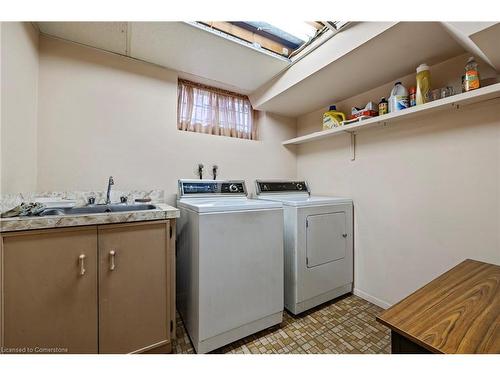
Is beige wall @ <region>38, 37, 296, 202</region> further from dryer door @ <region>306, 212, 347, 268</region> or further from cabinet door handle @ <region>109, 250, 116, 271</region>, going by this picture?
dryer door @ <region>306, 212, 347, 268</region>

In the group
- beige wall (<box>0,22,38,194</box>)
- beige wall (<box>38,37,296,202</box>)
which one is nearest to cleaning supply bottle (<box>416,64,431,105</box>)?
beige wall (<box>38,37,296,202</box>)

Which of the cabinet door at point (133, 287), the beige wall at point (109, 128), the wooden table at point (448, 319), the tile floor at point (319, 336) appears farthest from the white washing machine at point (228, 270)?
the wooden table at point (448, 319)

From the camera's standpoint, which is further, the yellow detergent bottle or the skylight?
the yellow detergent bottle

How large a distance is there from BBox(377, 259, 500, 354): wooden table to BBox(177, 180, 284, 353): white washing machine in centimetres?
91

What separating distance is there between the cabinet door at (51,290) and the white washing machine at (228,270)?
1.85 feet

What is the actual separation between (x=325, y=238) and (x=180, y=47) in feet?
7.04

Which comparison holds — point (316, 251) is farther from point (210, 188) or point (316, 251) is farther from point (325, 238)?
point (210, 188)

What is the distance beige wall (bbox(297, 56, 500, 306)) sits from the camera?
1.43m

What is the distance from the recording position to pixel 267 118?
8.96ft

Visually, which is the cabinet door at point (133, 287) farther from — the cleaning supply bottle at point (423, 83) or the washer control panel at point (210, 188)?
the cleaning supply bottle at point (423, 83)

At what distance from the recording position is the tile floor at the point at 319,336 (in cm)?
146

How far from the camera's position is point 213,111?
2.38 metres
